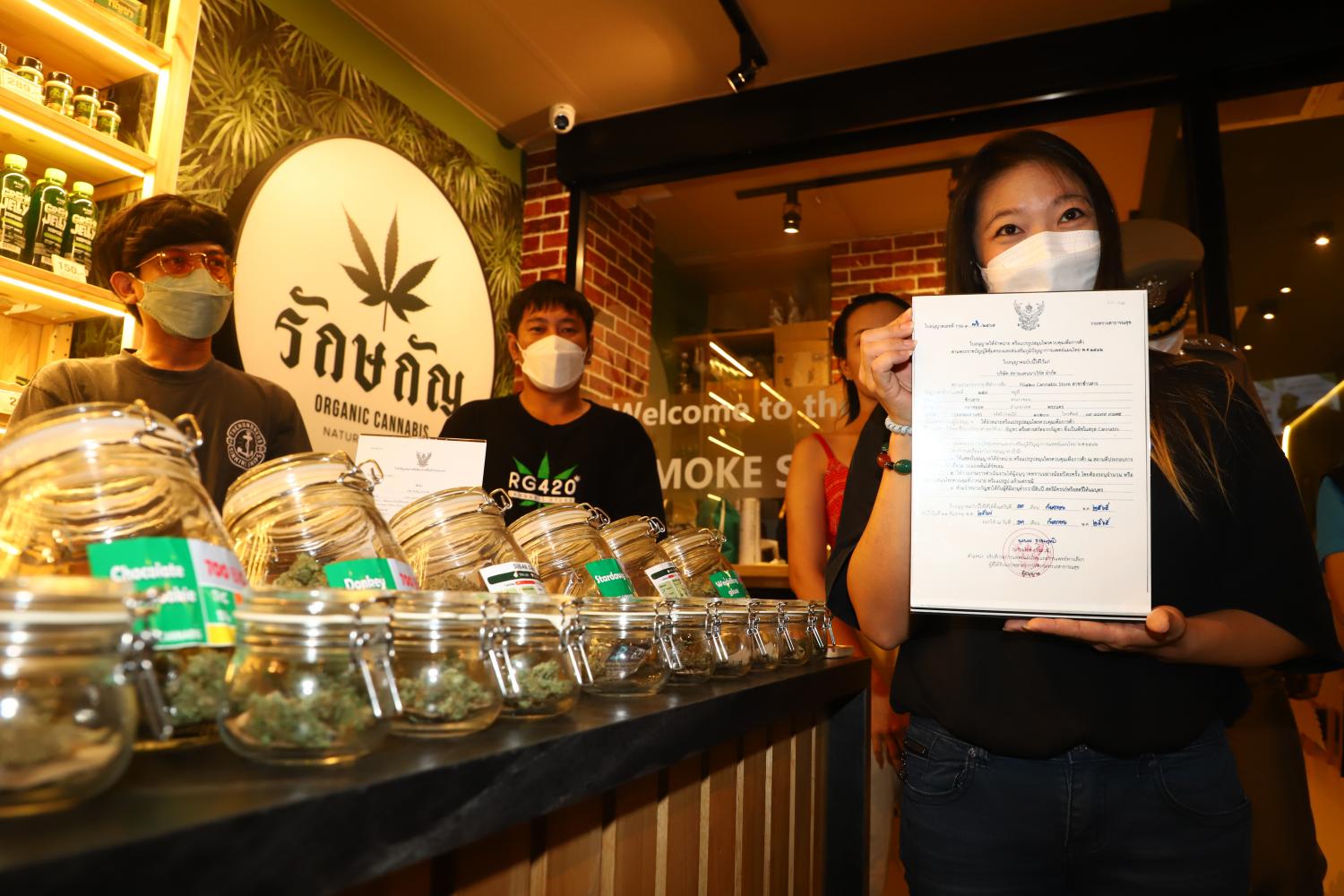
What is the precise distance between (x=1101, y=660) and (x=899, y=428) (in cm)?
38

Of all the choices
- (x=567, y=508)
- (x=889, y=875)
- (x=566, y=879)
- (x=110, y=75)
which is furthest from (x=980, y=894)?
(x=110, y=75)

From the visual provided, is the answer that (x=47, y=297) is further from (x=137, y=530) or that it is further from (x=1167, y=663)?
(x=1167, y=663)

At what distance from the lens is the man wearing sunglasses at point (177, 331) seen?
2143 mm

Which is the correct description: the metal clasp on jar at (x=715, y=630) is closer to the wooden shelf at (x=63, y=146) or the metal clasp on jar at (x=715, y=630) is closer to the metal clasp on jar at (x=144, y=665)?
the metal clasp on jar at (x=144, y=665)

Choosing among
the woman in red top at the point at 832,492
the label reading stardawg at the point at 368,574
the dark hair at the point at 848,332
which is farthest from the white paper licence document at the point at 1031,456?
the dark hair at the point at 848,332

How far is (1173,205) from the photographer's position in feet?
11.7

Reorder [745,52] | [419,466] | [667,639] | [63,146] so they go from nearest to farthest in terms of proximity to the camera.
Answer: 1. [667,639]
2. [419,466]
3. [63,146]
4. [745,52]

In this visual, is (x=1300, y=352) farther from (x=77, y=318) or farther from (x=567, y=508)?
(x=77, y=318)

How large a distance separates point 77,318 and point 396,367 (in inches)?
49.5

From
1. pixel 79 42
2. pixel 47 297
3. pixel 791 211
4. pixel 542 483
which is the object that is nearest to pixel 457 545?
pixel 542 483

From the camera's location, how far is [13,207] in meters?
2.35

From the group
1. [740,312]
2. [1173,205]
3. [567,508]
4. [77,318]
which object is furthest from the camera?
[740,312]

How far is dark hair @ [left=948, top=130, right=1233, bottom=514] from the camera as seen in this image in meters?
1.11

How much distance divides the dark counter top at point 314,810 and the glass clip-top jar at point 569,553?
30cm
